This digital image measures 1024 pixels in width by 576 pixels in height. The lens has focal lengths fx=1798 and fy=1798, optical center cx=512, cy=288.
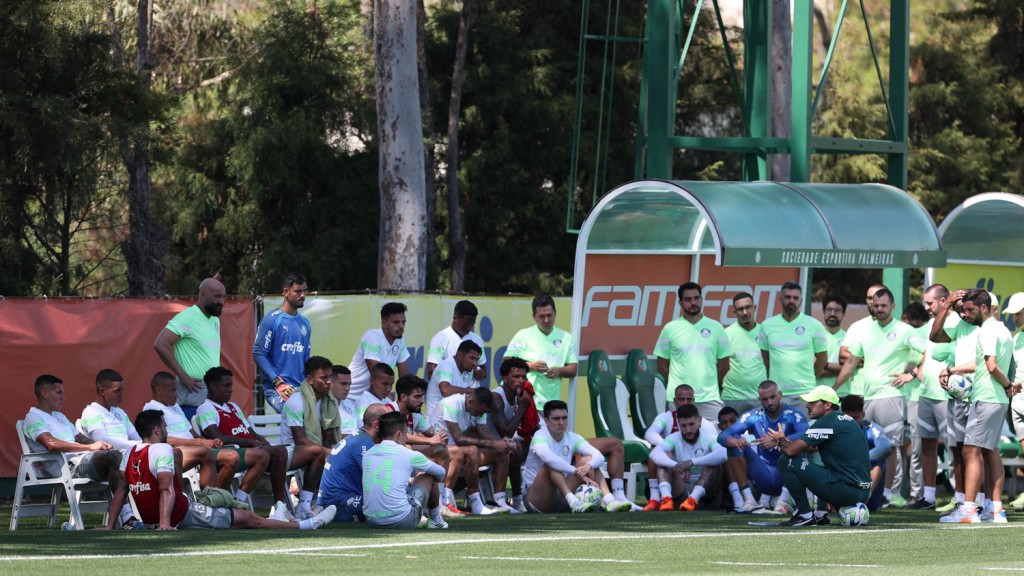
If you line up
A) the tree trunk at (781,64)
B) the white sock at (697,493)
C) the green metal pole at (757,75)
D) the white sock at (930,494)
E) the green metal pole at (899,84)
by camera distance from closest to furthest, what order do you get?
the white sock at (697,493), the white sock at (930,494), the green metal pole at (899,84), the green metal pole at (757,75), the tree trunk at (781,64)

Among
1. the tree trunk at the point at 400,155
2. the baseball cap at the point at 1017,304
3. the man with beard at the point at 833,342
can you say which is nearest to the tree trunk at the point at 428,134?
the tree trunk at the point at 400,155

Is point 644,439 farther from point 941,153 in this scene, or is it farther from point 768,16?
point 941,153

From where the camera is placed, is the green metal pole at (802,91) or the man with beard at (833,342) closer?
the man with beard at (833,342)

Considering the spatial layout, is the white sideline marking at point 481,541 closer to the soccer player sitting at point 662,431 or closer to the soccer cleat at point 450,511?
the soccer cleat at point 450,511

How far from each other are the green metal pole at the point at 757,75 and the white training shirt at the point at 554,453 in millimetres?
6239

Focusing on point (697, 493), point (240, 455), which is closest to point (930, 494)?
point (697, 493)

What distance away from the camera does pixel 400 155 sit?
22.0 m

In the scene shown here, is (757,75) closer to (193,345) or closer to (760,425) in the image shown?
(760,425)

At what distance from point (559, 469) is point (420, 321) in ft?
11.8

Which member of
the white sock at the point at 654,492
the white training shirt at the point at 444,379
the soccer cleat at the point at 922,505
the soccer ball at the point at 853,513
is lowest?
the soccer cleat at the point at 922,505

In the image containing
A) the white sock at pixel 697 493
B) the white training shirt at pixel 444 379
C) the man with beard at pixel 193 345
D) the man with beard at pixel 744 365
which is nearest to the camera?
the man with beard at pixel 193 345

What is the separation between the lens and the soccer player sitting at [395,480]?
43.2 feet

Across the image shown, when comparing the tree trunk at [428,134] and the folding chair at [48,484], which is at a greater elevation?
the tree trunk at [428,134]

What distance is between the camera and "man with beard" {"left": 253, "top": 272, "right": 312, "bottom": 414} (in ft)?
48.3
